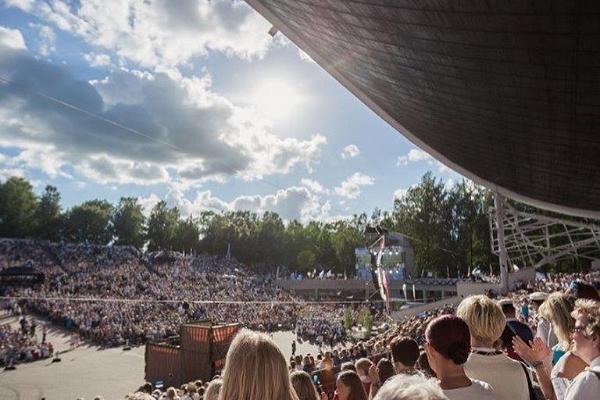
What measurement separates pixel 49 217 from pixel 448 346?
82.6 metres

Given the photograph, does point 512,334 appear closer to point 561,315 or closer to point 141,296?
point 561,315

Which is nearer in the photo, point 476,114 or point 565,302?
point 565,302

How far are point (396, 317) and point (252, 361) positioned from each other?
3155 cm

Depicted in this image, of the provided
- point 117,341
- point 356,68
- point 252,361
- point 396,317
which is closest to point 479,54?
point 356,68

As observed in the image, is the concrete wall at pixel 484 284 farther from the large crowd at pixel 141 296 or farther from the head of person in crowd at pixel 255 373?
the head of person in crowd at pixel 255 373

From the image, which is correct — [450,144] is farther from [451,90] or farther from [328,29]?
[328,29]

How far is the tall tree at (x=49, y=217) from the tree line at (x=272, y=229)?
0.14 m

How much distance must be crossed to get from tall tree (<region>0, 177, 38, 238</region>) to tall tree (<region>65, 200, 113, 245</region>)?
5936mm

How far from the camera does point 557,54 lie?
313 inches

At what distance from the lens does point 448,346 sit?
2.06 meters

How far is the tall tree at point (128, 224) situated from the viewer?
267 ft

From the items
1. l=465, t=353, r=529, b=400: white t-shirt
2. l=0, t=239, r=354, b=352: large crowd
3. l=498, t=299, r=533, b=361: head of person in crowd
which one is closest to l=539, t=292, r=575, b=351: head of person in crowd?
l=498, t=299, r=533, b=361: head of person in crowd

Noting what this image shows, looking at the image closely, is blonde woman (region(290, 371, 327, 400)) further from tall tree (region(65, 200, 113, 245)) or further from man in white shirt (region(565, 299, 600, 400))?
tall tree (region(65, 200, 113, 245))

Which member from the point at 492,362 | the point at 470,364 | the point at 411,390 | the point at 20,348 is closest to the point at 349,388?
the point at 470,364
